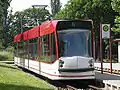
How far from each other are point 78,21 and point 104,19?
50.1 m

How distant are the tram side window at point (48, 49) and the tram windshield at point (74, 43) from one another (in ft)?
1.84

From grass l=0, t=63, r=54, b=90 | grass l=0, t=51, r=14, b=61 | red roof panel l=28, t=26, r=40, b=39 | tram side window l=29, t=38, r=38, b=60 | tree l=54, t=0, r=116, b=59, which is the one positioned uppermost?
tree l=54, t=0, r=116, b=59

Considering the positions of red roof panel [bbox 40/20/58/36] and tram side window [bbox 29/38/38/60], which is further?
tram side window [bbox 29/38/38/60]

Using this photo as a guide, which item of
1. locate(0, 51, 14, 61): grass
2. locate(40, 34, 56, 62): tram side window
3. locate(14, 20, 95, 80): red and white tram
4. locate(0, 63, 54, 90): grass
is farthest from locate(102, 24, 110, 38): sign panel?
locate(0, 51, 14, 61): grass

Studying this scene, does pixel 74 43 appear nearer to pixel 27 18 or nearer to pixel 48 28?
pixel 48 28

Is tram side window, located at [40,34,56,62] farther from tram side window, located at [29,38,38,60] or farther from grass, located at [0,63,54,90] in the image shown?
tram side window, located at [29,38,38,60]

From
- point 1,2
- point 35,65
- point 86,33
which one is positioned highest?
point 1,2

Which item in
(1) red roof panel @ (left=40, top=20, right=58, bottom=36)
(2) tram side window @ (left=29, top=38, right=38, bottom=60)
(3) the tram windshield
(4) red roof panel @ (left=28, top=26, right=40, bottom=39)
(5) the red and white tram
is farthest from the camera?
(2) tram side window @ (left=29, top=38, right=38, bottom=60)

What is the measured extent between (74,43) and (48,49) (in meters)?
2.21

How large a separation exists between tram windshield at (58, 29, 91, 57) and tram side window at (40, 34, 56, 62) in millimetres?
562

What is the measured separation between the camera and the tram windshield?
20984mm

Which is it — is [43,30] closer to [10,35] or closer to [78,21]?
[78,21]

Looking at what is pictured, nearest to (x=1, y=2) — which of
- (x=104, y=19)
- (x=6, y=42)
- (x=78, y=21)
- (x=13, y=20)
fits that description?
(x=78, y=21)

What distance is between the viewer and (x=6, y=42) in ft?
398
